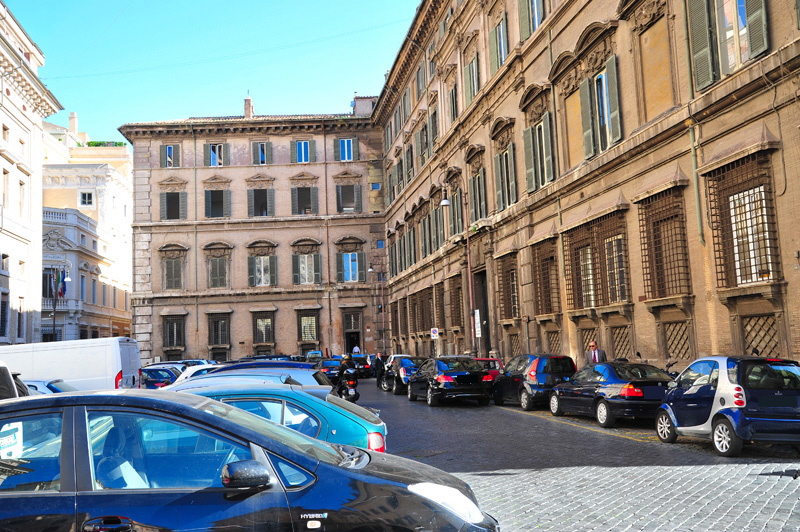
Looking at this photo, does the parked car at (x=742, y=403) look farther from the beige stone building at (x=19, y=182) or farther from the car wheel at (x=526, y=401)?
the beige stone building at (x=19, y=182)

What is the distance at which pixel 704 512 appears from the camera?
23.1 feet

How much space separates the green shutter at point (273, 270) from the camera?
2090 inches

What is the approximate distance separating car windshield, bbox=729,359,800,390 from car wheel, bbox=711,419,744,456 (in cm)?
66

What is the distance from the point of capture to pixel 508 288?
2875 centimetres

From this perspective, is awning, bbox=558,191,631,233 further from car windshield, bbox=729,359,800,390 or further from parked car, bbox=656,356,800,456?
car windshield, bbox=729,359,800,390

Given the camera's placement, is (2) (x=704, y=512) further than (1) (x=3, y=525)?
Yes

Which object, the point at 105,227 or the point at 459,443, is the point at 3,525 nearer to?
the point at 459,443

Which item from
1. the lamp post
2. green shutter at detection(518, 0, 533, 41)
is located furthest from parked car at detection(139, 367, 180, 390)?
green shutter at detection(518, 0, 533, 41)

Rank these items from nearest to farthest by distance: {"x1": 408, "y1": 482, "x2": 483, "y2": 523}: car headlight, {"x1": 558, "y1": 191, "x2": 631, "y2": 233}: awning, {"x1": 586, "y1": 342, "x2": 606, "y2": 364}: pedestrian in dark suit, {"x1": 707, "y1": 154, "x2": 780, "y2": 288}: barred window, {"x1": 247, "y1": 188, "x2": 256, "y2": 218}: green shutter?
{"x1": 408, "y1": 482, "x2": 483, "y2": 523}: car headlight, {"x1": 707, "y1": 154, "x2": 780, "y2": 288}: barred window, {"x1": 558, "y1": 191, "x2": 631, "y2": 233}: awning, {"x1": 586, "y1": 342, "x2": 606, "y2": 364}: pedestrian in dark suit, {"x1": 247, "y1": 188, "x2": 256, "y2": 218}: green shutter

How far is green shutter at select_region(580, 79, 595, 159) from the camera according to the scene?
21.6 meters

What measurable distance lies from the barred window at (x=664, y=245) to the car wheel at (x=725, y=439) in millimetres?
6561

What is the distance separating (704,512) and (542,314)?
1833 centimetres

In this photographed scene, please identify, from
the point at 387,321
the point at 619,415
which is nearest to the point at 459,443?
the point at 619,415

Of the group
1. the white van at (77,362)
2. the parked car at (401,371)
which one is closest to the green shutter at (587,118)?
the parked car at (401,371)
